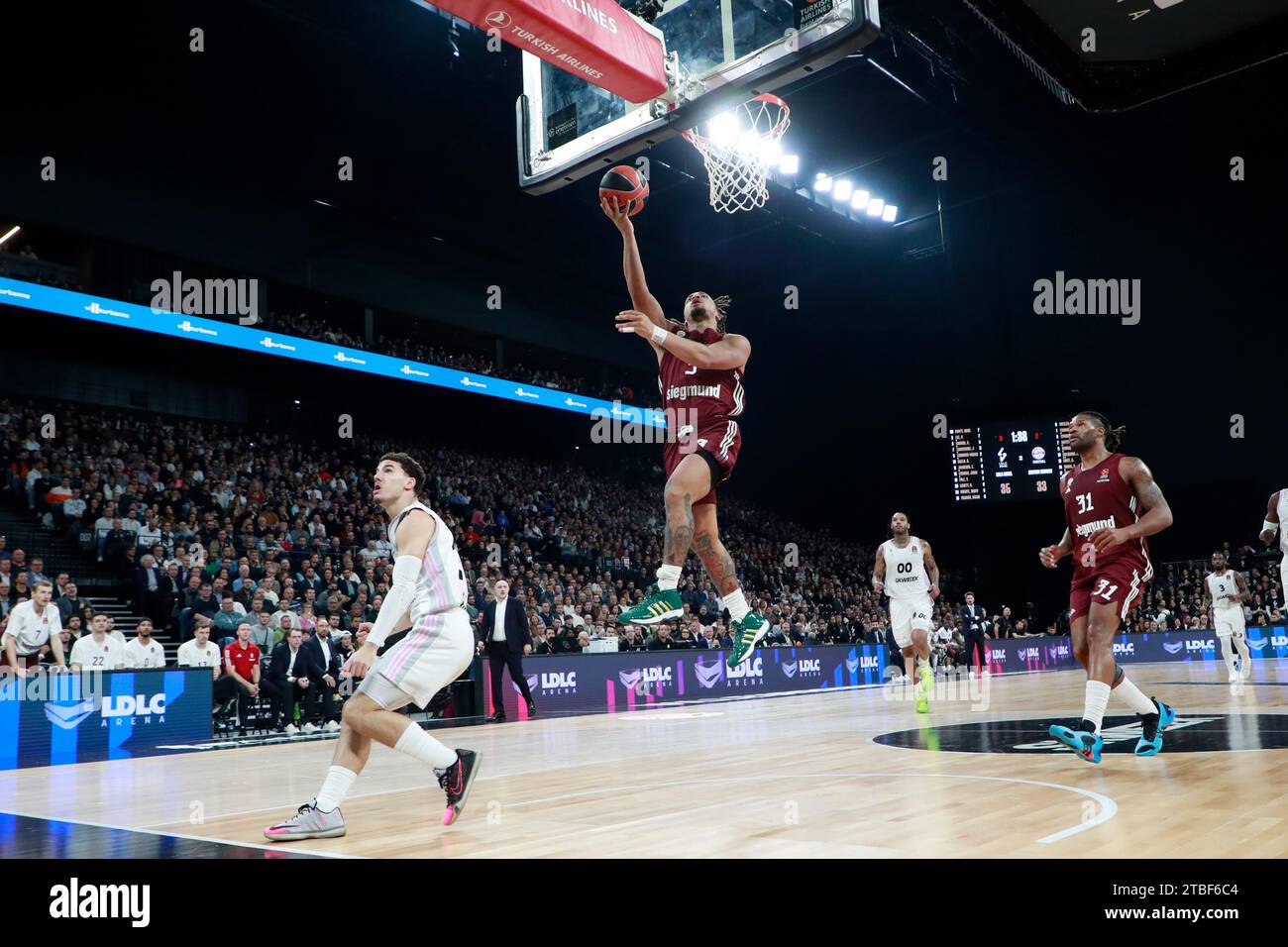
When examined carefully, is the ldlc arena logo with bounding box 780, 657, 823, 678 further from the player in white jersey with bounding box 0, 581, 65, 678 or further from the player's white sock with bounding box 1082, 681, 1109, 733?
the player's white sock with bounding box 1082, 681, 1109, 733

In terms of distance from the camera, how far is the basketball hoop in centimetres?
744

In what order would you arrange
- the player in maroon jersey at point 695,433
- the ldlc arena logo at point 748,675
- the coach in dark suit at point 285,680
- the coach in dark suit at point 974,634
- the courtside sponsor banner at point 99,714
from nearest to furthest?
the player in maroon jersey at point 695,433 < the courtside sponsor banner at point 99,714 < the coach in dark suit at point 285,680 < the ldlc arena logo at point 748,675 < the coach in dark suit at point 974,634

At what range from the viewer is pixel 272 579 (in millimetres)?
13867

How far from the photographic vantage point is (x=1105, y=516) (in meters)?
6.31

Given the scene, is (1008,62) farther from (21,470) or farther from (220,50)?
(21,470)

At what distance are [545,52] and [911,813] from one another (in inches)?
183

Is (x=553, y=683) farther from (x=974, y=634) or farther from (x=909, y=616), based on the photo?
(x=974, y=634)

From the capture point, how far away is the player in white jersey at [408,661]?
15.0ft

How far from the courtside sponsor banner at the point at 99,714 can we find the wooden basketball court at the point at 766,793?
141 centimetres

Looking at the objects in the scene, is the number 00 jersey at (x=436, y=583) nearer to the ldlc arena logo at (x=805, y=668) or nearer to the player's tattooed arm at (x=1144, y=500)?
the player's tattooed arm at (x=1144, y=500)

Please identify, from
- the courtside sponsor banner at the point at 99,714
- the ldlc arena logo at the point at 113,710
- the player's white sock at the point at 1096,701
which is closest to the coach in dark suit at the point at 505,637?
the courtside sponsor banner at the point at 99,714

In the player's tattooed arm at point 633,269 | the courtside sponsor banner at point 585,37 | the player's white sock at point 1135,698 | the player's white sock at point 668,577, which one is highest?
the courtside sponsor banner at point 585,37

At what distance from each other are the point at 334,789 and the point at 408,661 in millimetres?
644

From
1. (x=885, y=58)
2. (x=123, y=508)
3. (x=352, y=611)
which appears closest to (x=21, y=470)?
(x=123, y=508)
